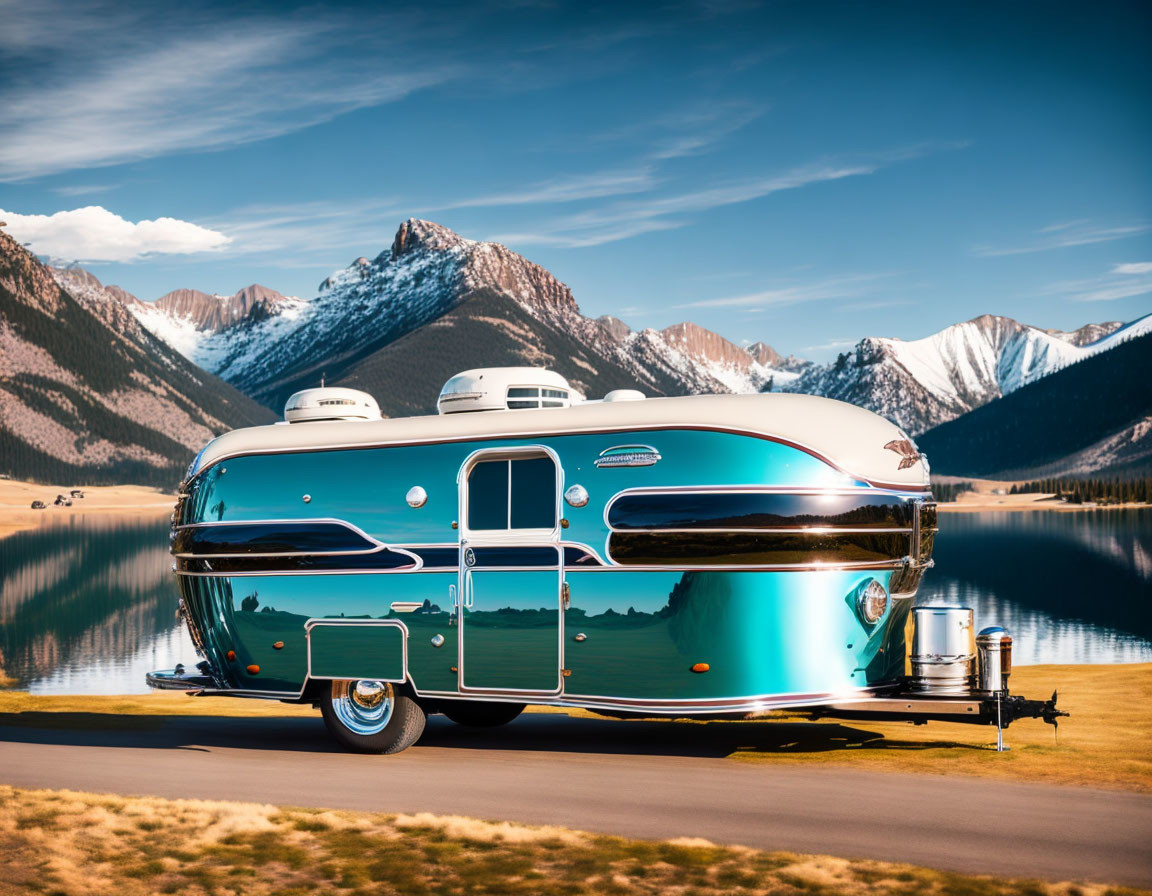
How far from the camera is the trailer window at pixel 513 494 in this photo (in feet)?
38.6

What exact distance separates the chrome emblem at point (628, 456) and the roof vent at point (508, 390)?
3.78 ft

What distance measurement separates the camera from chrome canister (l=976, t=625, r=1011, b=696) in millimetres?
11188

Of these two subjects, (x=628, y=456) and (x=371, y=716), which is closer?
(x=628, y=456)

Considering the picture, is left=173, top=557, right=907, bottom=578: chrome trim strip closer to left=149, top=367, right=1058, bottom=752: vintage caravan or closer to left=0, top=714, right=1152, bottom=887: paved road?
left=149, top=367, right=1058, bottom=752: vintage caravan

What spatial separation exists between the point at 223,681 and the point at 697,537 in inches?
218


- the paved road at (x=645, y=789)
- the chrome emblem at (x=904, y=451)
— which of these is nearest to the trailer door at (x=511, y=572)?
the paved road at (x=645, y=789)

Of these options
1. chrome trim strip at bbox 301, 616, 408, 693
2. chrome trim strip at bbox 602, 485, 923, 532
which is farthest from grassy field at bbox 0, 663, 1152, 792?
chrome trim strip at bbox 301, 616, 408, 693

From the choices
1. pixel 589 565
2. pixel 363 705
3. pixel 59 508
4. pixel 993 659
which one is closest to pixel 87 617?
pixel 363 705

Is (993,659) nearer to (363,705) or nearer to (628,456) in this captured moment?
(628,456)

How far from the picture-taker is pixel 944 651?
11445 mm

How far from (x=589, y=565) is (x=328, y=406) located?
3.99m

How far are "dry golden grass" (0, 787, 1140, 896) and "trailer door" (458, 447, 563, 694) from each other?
2.47m

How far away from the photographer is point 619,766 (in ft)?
38.9

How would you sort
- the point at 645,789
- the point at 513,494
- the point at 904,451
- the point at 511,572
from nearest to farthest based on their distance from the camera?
the point at 645,789 → the point at 904,451 → the point at 511,572 → the point at 513,494
